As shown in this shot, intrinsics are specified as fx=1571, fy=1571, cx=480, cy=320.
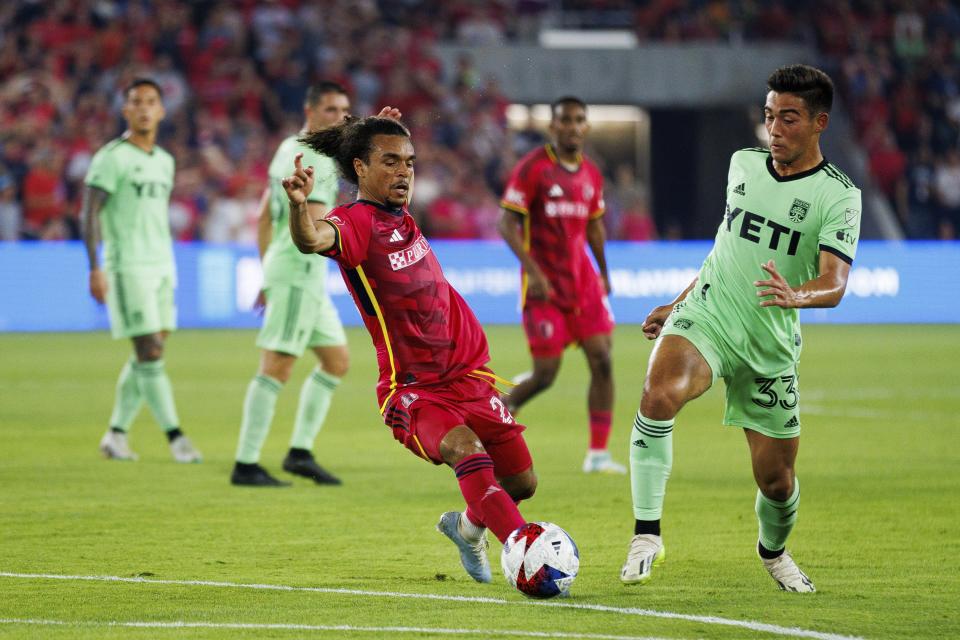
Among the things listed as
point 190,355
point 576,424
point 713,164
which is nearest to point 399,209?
point 576,424

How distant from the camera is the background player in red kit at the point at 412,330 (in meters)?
5.92

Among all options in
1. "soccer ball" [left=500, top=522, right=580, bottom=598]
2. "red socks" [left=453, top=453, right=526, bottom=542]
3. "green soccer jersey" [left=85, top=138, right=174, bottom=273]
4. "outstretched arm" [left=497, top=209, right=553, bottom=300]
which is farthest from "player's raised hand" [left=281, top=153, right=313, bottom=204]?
"green soccer jersey" [left=85, top=138, right=174, bottom=273]

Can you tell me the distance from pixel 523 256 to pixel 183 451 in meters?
2.59

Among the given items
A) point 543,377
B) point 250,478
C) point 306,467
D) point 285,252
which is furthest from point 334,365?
point 543,377

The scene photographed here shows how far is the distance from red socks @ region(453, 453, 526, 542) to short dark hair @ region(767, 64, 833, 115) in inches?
71.9

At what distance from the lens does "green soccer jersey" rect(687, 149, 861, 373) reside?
235 inches

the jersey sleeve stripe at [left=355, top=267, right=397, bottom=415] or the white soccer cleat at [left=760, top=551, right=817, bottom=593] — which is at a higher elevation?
the jersey sleeve stripe at [left=355, top=267, right=397, bottom=415]

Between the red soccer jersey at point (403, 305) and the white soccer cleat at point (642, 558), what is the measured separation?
928 mm

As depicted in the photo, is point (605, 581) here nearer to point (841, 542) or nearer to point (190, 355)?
point (841, 542)

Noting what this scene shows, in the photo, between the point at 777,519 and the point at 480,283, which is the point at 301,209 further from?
the point at 480,283

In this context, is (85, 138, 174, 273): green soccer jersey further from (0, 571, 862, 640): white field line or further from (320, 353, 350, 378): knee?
(0, 571, 862, 640): white field line

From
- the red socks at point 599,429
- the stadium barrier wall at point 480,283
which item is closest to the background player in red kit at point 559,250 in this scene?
the red socks at point 599,429

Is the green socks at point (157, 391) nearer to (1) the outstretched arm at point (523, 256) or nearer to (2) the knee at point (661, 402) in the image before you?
(1) the outstretched arm at point (523, 256)

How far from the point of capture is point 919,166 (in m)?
29.1
